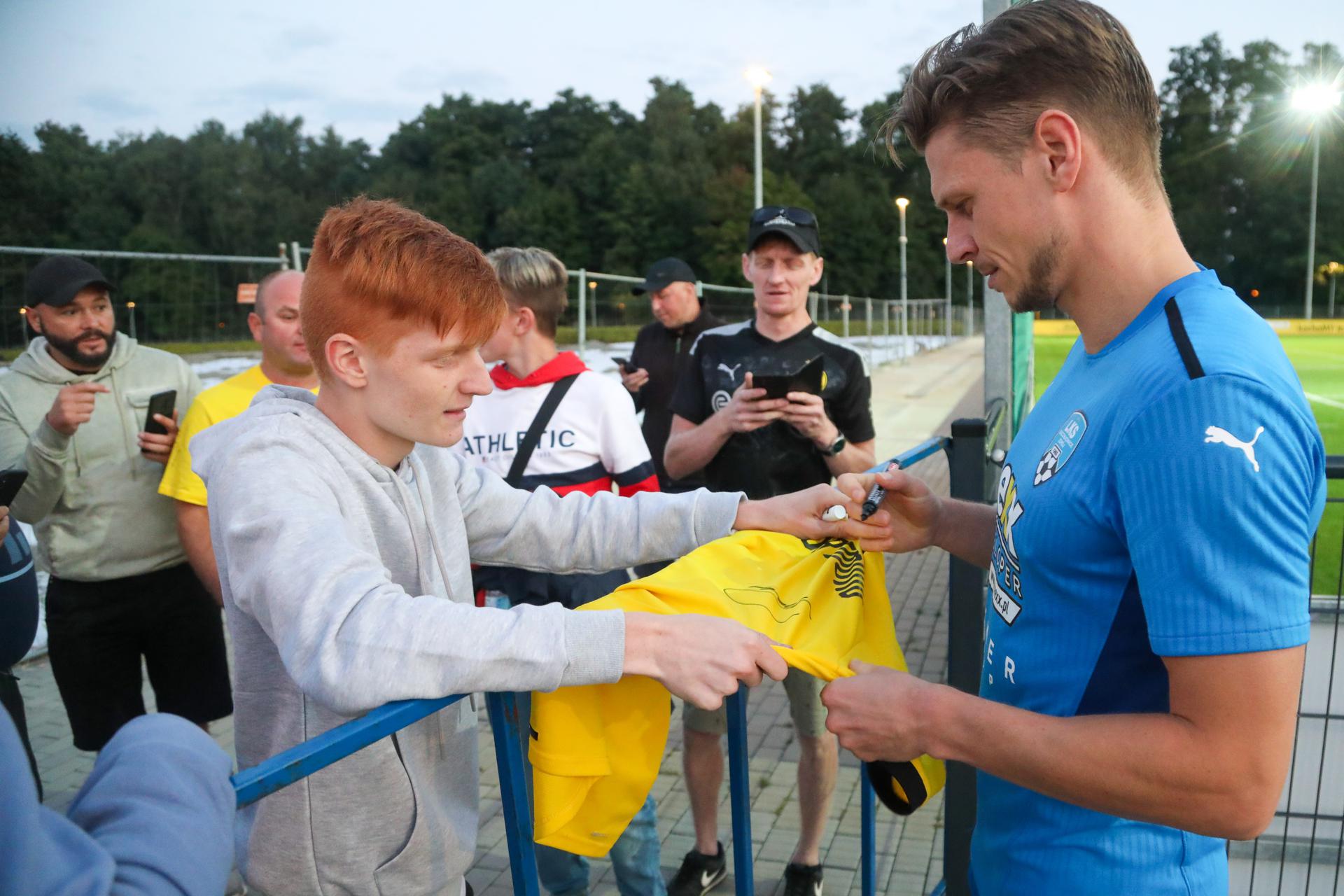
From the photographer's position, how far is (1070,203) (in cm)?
144

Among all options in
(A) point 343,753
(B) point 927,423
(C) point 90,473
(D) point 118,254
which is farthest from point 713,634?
(B) point 927,423

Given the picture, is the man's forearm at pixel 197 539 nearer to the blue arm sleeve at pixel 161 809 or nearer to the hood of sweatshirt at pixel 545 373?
the hood of sweatshirt at pixel 545 373

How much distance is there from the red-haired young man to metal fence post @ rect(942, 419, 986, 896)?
49.0 inches

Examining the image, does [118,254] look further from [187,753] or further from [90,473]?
[187,753]

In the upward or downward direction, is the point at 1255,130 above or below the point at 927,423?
above

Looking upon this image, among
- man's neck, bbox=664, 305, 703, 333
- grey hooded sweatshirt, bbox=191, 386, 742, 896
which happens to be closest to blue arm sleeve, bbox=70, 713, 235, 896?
grey hooded sweatshirt, bbox=191, 386, 742, 896

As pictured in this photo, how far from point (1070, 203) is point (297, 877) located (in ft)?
5.35

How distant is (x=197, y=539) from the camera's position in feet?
11.9

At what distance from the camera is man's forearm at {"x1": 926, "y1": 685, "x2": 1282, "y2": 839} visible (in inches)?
46.4

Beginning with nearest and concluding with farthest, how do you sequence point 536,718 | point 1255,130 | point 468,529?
point 536,718
point 468,529
point 1255,130

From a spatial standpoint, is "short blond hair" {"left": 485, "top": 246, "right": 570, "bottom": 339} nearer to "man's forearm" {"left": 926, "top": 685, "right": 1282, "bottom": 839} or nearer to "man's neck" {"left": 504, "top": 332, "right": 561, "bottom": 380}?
"man's neck" {"left": 504, "top": 332, "right": 561, "bottom": 380}

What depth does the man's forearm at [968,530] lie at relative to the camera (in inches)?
80.6

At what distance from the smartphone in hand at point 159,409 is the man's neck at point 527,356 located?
1.41 meters

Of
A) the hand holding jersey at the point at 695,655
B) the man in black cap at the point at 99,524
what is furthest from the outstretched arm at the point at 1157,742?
the man in black cap at the point at 99,524
